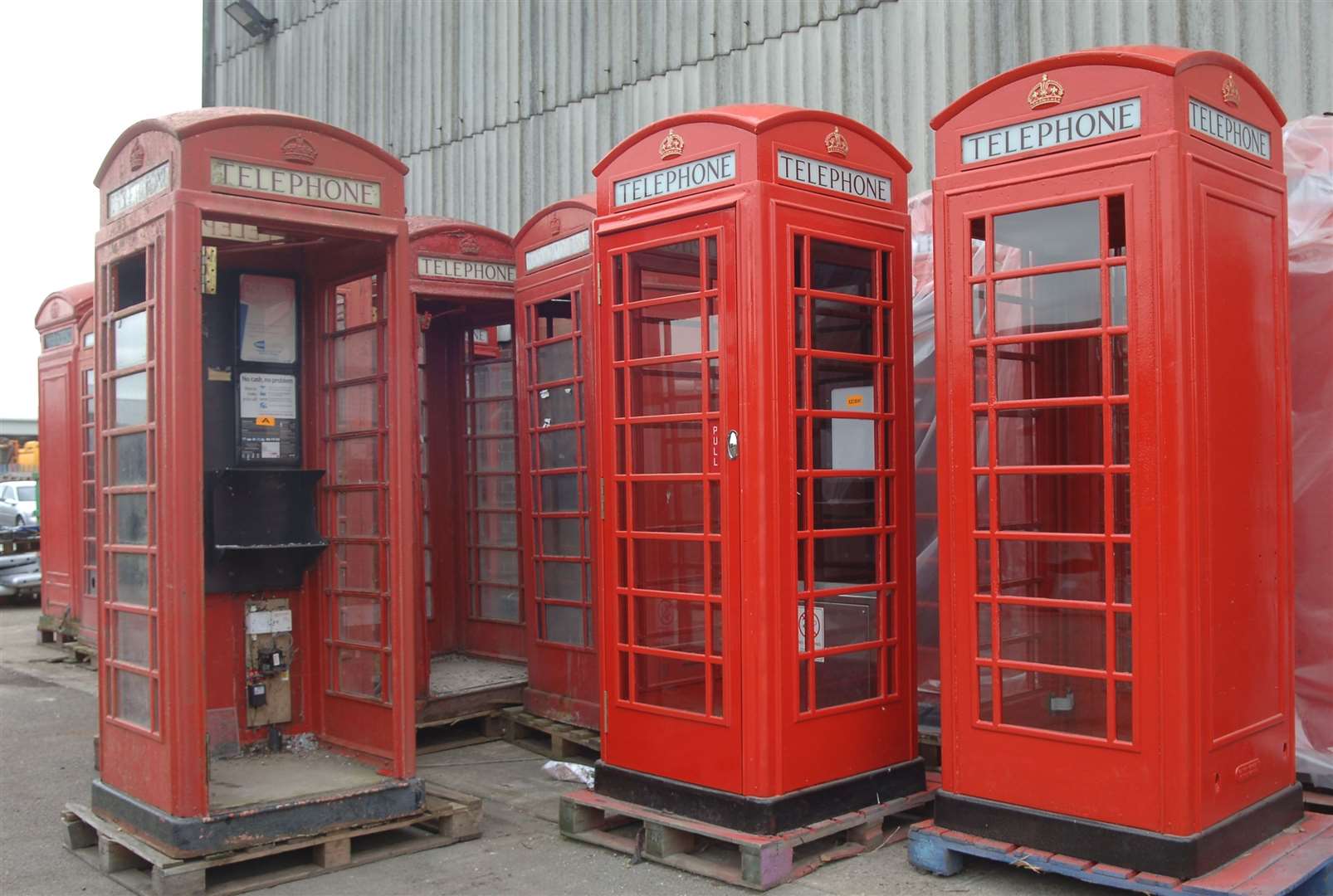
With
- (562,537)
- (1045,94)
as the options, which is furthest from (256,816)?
(1045,94)

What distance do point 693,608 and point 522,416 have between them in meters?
2.69

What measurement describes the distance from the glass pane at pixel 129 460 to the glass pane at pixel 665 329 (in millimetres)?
2130

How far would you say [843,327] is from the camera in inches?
203

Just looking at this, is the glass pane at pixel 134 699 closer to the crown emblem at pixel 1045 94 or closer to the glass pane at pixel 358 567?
the glass pane at pixel 358 567

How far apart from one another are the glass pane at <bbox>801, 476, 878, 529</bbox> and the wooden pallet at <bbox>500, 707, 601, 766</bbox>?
2153mm

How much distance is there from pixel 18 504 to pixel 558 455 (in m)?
17.0

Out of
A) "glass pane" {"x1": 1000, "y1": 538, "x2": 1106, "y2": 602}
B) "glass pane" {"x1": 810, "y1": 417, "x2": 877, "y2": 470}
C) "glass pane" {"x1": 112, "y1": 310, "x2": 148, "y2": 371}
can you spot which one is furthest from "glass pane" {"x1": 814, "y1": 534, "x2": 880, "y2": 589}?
"glass pane" {"x1": 112, "y1": 310, "x2": 148, "y2": 371}

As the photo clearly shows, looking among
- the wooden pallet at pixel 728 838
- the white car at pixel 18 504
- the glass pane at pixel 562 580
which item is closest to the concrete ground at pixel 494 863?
the wooden pallet at pixel 728 838

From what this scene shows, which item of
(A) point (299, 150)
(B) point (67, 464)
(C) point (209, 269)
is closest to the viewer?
(C) point (209, 269)

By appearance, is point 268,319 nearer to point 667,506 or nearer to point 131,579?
point 131,579

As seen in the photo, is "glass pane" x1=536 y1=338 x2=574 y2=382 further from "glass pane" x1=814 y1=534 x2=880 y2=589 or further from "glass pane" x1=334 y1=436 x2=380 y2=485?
"glass pane" x1=814 y1=534 x2=880 y2=589

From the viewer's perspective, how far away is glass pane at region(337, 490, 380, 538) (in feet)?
18.9

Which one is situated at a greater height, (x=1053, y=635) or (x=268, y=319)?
(x=268, y=319)

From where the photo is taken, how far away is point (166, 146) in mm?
4902
